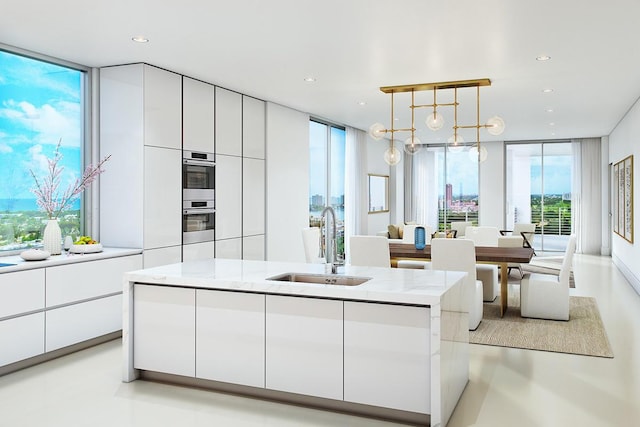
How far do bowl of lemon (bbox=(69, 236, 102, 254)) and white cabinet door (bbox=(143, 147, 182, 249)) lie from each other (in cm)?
46

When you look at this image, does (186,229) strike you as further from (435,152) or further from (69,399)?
(435,152)

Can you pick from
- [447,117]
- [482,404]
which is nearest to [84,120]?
[482,404]

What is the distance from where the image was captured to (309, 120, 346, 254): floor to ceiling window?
8798mm

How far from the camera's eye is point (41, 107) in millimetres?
4922

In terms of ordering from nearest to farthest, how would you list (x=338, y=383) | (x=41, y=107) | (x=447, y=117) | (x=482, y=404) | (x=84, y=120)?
(x=338, y=383), (x=482, y=404), (x=41, y=107), (x=84, y=120), (x=447, y=117)

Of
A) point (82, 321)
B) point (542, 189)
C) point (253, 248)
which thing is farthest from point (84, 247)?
point (542, 189)

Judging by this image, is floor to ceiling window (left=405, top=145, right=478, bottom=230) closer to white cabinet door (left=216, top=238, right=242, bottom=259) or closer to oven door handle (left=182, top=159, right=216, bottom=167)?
white cabinet door (left=216, top=238, right=242, bottom=259)

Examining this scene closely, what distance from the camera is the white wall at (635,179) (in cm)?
718

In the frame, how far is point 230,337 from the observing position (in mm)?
3402

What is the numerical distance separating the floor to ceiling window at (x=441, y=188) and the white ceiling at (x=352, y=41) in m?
6.55

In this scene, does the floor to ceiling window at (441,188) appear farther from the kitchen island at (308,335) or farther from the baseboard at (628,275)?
the kitchen island at (308,335)

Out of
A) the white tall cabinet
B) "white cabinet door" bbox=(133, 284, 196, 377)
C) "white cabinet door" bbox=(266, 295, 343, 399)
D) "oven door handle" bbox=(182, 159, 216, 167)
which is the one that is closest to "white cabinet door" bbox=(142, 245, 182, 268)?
the white tall cabinet

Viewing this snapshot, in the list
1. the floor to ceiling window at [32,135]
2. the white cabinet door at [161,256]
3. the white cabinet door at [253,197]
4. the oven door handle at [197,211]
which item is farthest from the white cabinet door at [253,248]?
the floor to ceiling window at [32,135]

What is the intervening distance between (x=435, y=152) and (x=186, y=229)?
9270mm
